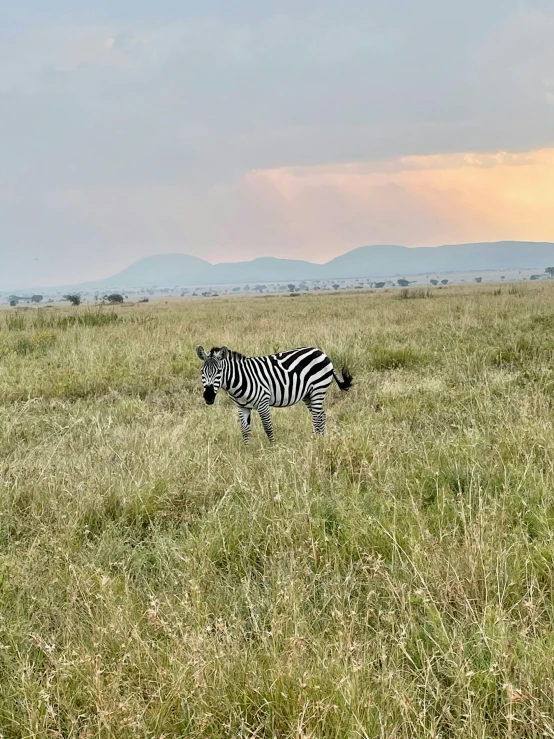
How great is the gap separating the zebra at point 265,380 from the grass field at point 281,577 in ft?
1.32

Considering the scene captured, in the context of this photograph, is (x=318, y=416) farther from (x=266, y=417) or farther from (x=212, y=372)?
(x=212, y=372)

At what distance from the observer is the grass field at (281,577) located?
83.4 inches

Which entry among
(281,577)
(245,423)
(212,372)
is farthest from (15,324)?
(281,577)

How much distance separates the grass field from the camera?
6.95 feet

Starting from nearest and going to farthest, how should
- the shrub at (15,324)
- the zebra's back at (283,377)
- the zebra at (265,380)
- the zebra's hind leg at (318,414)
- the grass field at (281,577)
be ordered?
the grass field at (281,577) → the zebra at (265,380) → the zebra's back at (283,377) → the zebra's hind leg at (318,414) → the shrub at (15,324)

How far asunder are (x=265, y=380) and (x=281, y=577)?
3.49m

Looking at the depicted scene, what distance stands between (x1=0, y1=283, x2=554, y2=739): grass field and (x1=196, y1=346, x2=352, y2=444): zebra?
1.32 ft

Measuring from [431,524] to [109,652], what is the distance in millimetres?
2118

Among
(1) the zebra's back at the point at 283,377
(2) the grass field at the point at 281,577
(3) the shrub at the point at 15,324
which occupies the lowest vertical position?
(2) the grass field at the point at 281,577

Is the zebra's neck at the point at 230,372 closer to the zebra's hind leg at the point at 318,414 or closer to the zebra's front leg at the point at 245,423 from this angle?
the zebra's front leg at the point at 245,423

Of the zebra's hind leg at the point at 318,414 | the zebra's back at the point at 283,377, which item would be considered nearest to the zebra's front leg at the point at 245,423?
the zebra's back at the point at 283,377

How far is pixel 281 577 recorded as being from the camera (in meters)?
3.07

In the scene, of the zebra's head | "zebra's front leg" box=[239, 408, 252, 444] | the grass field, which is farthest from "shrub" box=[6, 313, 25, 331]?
the zebra's head

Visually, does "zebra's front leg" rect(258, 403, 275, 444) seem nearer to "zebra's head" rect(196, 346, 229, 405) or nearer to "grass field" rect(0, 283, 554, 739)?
"grass field" rect(0, 283, 554, 739)
